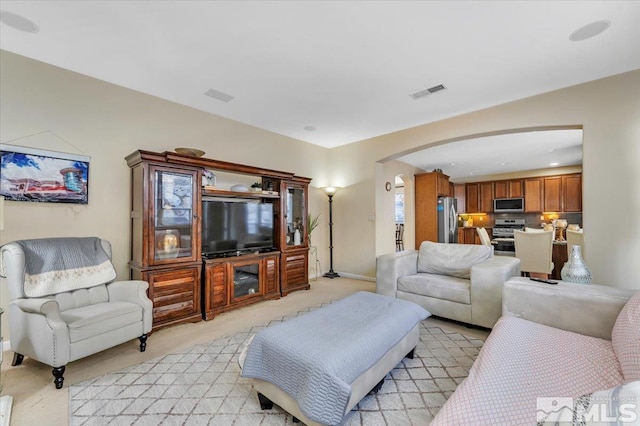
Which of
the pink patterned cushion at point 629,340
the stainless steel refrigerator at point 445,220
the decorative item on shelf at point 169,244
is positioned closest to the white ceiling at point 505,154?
the stainless steel refrigerator at point 445,220

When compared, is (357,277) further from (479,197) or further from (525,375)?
(479,197)

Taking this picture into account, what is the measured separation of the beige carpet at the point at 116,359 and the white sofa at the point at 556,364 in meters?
0.97

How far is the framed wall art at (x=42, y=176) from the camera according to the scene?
8.04 ft

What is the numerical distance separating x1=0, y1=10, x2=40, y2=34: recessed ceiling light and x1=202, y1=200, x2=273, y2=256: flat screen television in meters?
2.02

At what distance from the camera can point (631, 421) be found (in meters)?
0.69

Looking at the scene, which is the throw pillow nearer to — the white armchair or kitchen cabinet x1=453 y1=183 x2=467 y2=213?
the white armchair

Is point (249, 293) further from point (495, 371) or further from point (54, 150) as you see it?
point (495, 371)

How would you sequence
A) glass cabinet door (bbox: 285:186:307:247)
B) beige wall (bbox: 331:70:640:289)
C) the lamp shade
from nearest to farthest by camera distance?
1. beige wall (bbox: 331:70:640:289)
2. glass cabinet door (bbox: 285:186:307:247)
3. the lamp shade

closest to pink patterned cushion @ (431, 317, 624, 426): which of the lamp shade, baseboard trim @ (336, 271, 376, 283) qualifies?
baseboard trim @ (336, 271, 376, 283)

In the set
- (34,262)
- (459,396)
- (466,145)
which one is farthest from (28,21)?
(466,145)

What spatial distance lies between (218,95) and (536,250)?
524 centimetres

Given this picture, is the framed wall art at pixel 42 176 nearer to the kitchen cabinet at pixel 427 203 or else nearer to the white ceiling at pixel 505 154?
the white ceiling at pixel 505 154

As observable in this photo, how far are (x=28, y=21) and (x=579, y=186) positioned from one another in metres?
10.1

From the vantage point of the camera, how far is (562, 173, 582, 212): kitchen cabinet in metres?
6.86
